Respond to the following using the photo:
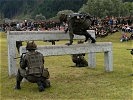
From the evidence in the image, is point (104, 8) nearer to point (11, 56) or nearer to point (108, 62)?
point (108, 62)

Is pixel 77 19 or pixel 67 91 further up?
pixel 77 19

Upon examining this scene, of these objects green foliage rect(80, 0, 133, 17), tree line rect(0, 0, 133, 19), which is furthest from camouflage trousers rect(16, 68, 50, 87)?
green foliage rect(80, 0, 133, 17)

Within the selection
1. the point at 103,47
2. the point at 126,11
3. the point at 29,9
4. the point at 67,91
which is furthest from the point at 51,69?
the point at 29,9

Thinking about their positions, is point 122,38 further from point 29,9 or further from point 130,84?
point 29,9

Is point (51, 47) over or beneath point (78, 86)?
over

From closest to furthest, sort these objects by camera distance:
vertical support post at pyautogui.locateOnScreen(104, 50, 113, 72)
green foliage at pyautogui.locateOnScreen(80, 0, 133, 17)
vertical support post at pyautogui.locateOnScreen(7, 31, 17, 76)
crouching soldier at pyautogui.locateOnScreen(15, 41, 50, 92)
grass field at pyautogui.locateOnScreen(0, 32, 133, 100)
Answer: grass field at pyautogui.locateOnScreen(0, 32, 133, 100)
crouching soldier at pyautogui.locateOnScreen(15, 41, 50, 92)
vertical support post at pyautogui.locateOnScreen(7, 31, 17, 76)
vertical support post at pyautogui.locateOnScreen(104, 50, 113, 72)
green foliage at pyautogui.locateOnScreen(80, 0, 133, 17)

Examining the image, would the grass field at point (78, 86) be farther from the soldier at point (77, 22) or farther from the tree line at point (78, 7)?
the tree line at point (78, 7)

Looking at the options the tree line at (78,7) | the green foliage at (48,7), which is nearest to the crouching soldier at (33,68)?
the tree line at (78,7)

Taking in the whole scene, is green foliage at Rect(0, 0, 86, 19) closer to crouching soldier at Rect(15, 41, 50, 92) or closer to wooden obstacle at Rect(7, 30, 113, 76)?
wooden obstacle at Rect(7, 30, 113, 76)

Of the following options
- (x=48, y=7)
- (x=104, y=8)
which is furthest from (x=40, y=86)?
(x=48, y=7)

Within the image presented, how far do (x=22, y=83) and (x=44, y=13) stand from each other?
15518 cm

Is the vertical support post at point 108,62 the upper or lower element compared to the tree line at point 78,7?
lower

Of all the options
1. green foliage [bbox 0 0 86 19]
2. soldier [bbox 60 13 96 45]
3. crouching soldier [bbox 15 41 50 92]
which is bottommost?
crouching soldier [bbox 15 41 50 92]

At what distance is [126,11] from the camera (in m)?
107
